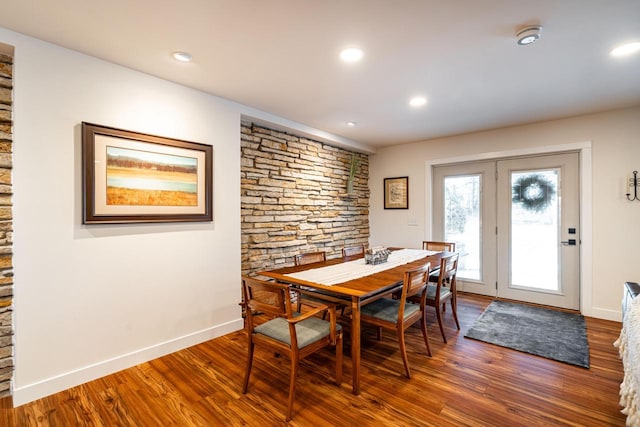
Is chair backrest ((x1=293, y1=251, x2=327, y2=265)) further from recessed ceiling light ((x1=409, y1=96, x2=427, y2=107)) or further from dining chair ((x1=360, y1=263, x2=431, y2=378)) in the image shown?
recessed ceiling light ((x1=409, y1=96, x2=427, y2=107))

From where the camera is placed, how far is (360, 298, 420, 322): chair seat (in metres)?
2.38

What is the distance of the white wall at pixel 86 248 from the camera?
79.0 inches

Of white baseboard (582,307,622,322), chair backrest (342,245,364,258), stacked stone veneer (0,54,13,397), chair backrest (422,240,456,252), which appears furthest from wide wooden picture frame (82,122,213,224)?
white baseboard (582,307,622,322)

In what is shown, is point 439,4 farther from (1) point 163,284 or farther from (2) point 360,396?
(1) point 163,284

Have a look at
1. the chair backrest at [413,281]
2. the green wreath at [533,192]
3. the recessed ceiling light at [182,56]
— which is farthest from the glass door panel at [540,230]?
the recessed ceiling light at [182,56]

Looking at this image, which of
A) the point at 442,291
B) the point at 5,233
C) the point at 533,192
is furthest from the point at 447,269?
the point at 5,233

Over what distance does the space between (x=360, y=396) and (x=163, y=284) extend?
187cm

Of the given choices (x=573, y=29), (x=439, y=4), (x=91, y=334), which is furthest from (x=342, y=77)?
(x=91, y=334)

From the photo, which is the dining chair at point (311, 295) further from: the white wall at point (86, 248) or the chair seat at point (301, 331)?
the white wall at point (86, 248)

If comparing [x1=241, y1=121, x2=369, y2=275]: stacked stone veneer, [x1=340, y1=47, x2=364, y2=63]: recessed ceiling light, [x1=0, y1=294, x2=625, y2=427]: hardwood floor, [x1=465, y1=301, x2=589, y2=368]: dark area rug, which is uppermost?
[x1=340, y1=47, x2=364, y2=63]: recessed ceiling light

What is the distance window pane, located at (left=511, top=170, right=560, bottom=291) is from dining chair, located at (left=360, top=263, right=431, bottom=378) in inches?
95.1

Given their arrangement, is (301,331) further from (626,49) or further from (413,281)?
(626,49)

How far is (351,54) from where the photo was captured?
7.27 ft

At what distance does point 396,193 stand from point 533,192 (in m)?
1.94
